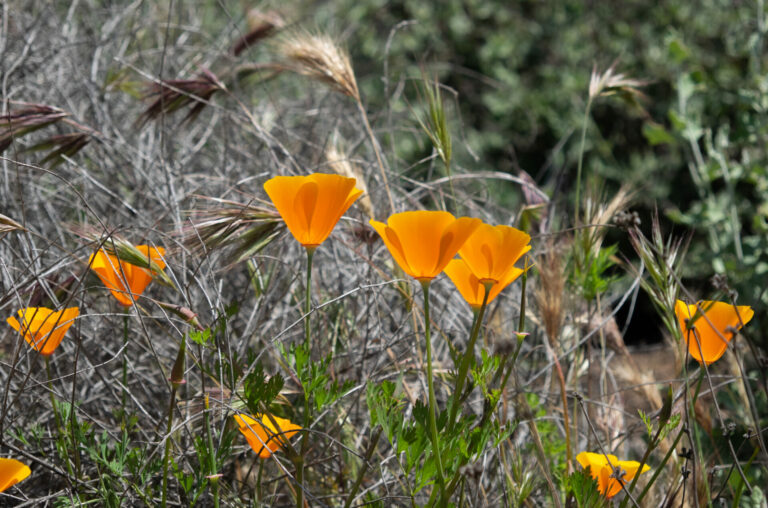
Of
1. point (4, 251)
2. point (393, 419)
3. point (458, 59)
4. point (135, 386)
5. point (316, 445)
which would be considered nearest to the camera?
point (393, 419)

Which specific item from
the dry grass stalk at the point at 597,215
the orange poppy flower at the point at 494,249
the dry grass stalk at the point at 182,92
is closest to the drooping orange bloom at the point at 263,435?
the orange poppy flower at the point at 494,249

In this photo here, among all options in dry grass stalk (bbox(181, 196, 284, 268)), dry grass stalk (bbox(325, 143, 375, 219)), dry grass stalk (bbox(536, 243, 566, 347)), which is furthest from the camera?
dry grass stalk (bbox(325, 143, 375, 219))

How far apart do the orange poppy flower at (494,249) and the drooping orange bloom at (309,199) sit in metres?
0.18

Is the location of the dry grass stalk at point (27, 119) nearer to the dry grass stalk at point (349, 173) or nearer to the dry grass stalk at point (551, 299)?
the dry grass stalk at point (349, 173)

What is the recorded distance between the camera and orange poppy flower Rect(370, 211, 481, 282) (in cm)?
92

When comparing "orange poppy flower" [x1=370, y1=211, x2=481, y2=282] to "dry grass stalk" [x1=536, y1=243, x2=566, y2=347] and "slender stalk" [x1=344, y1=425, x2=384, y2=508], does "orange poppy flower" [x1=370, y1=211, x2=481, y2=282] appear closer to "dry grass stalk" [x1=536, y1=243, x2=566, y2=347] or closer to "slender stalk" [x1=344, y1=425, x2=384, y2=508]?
"slender stalk" [x1=344, y1=425, x2=384, y2=508]

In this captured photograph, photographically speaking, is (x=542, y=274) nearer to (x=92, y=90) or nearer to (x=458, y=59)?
(x=92, y=90)

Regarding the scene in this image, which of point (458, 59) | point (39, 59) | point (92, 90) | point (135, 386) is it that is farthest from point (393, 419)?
point (458, 59)

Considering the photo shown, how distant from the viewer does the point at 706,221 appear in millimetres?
2391

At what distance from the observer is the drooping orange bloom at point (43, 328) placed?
3.54 ft

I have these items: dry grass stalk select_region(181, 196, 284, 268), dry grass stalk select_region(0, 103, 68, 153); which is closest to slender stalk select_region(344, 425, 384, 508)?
dry grass stalk select_region(181, 196, 284, 268)

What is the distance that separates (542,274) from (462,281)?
1.09 feet

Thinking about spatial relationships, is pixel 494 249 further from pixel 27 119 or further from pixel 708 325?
pixel 27 119

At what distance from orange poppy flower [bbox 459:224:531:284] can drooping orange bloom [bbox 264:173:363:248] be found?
0.18m
